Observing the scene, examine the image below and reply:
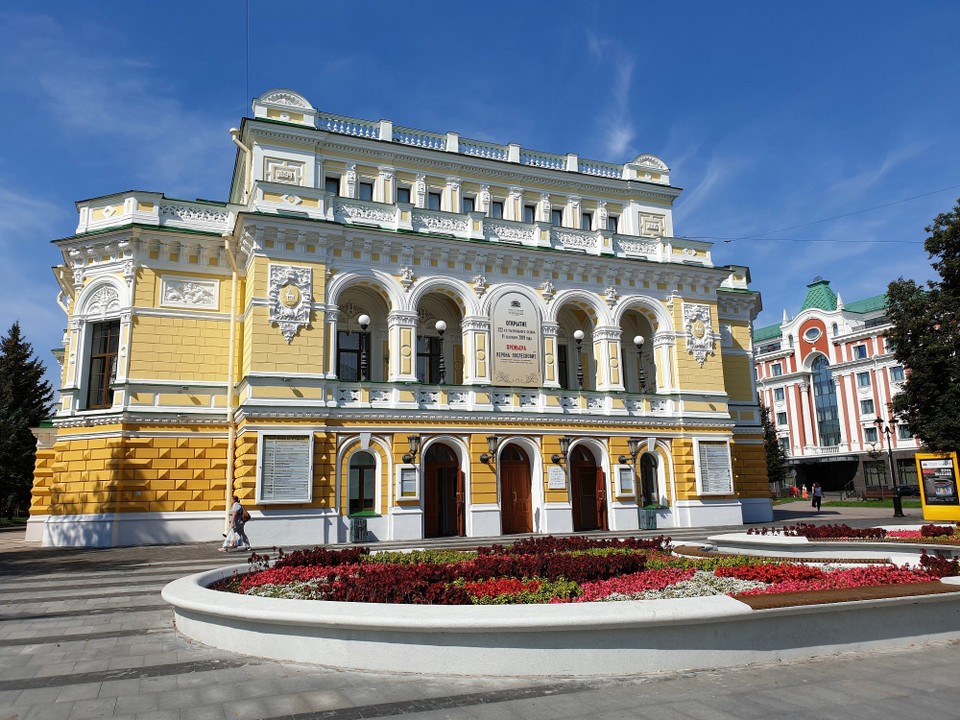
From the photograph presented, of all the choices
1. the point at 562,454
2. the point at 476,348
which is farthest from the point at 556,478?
the point at 476,348

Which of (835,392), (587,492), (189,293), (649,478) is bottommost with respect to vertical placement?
(587,492)

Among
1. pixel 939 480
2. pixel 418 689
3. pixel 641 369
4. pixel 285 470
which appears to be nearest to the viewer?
pixel 418 689

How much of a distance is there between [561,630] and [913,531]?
13.2m

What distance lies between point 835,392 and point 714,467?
50829mm

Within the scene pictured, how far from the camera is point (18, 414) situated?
41.7 m

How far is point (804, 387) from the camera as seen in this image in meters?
75.0

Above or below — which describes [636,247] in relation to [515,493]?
above

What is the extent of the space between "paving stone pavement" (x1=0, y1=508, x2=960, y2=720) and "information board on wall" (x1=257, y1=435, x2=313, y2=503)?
1369 centimetres

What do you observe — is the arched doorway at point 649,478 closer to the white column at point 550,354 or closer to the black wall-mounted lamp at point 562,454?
the black wall-mounted lamp at point 562,454

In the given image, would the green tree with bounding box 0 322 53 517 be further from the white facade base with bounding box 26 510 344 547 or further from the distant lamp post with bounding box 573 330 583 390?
the distant lamp post with bounding box 573 330 583 390

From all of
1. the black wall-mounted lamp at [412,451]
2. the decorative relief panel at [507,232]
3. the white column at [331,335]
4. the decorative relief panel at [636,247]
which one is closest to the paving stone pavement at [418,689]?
the black wall-mounted lamp at [412,451]

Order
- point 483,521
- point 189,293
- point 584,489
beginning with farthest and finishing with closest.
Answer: point 584,489, point 189,293, point 483,521

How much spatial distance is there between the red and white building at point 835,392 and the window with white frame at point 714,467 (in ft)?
140

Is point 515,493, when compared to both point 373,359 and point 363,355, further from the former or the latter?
point 363,355
